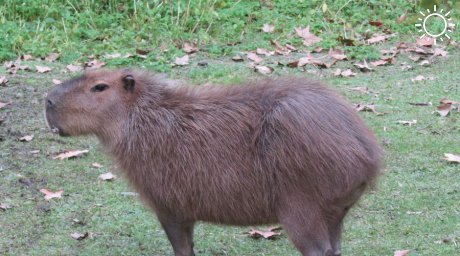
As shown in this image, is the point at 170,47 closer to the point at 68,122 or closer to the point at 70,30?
the point at 70,30

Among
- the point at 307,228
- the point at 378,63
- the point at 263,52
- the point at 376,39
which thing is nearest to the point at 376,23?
the point at 376,39

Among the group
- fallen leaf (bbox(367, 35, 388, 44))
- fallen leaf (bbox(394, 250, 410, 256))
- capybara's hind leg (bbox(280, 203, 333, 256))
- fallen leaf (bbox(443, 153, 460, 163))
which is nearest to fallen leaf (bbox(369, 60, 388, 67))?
fallen leaf (bbox(367, 35, 388, 44))

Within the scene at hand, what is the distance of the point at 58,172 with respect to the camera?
6.61 meters

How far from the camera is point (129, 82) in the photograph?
474 centimetres

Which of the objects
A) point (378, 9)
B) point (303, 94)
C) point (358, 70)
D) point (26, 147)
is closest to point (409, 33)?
point (378, 9)

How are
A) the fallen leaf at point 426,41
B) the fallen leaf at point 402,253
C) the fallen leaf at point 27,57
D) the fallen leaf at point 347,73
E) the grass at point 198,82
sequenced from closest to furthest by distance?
the fallen leaf at point 402,253
the grass at point 198,82
the fallen leaf at point 347,73
the fallen leaf at point 27,57
the fallen leaf at point 426,41

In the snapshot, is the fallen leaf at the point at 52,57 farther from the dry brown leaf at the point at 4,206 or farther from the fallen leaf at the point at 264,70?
the dry brown leaf at the point at 4,206

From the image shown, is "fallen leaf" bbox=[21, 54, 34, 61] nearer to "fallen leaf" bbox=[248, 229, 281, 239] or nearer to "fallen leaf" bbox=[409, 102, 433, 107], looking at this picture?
"fallen leaf" bbox=[409, 102, 433, 107]

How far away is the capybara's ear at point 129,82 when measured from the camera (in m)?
4.73

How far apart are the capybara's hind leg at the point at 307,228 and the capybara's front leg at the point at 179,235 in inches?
25.4

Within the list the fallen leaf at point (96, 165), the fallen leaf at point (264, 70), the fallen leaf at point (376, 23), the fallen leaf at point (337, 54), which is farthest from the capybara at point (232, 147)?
the fallen leaf at point (376, 23)

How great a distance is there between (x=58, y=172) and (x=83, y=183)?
0.32 meters

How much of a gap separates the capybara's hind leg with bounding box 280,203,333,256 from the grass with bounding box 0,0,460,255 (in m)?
0.84

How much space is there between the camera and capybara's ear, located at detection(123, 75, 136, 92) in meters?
4.73
